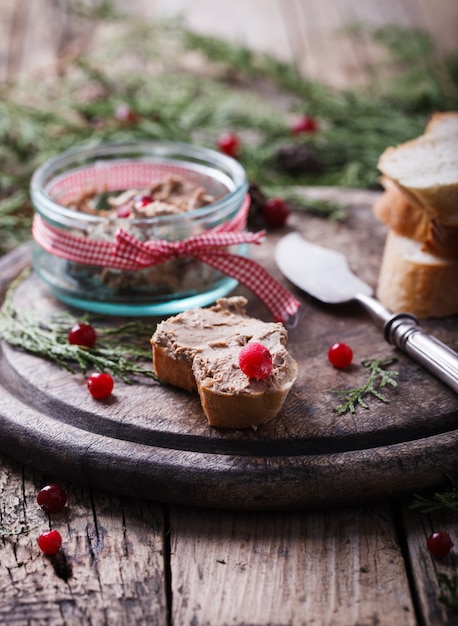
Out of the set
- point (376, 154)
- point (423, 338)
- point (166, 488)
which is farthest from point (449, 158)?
point (166, 488)

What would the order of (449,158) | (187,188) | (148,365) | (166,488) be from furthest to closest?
(187,188)
(449,158)
(148,365)
(166,488)

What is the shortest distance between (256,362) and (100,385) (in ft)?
2.14

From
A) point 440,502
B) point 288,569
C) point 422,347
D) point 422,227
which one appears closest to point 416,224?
point 422,227

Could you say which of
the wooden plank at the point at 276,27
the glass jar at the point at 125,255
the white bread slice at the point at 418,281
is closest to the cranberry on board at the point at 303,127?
the wooden plank at the point at 276,27

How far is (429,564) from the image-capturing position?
7.79 ft

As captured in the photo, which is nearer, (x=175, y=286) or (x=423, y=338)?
(x=423, y=338)

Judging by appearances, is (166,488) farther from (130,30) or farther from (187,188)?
(130,30)

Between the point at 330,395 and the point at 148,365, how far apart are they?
75 cm

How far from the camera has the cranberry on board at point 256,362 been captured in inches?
102

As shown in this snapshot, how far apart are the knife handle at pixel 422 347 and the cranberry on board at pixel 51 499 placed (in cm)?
142

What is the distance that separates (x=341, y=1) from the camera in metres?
7.58

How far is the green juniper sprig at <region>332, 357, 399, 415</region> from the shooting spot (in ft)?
9.30

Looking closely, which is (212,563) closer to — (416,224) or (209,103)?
(416,224)

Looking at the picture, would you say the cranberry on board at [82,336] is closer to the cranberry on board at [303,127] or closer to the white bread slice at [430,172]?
the white bread slice at [430,172]
